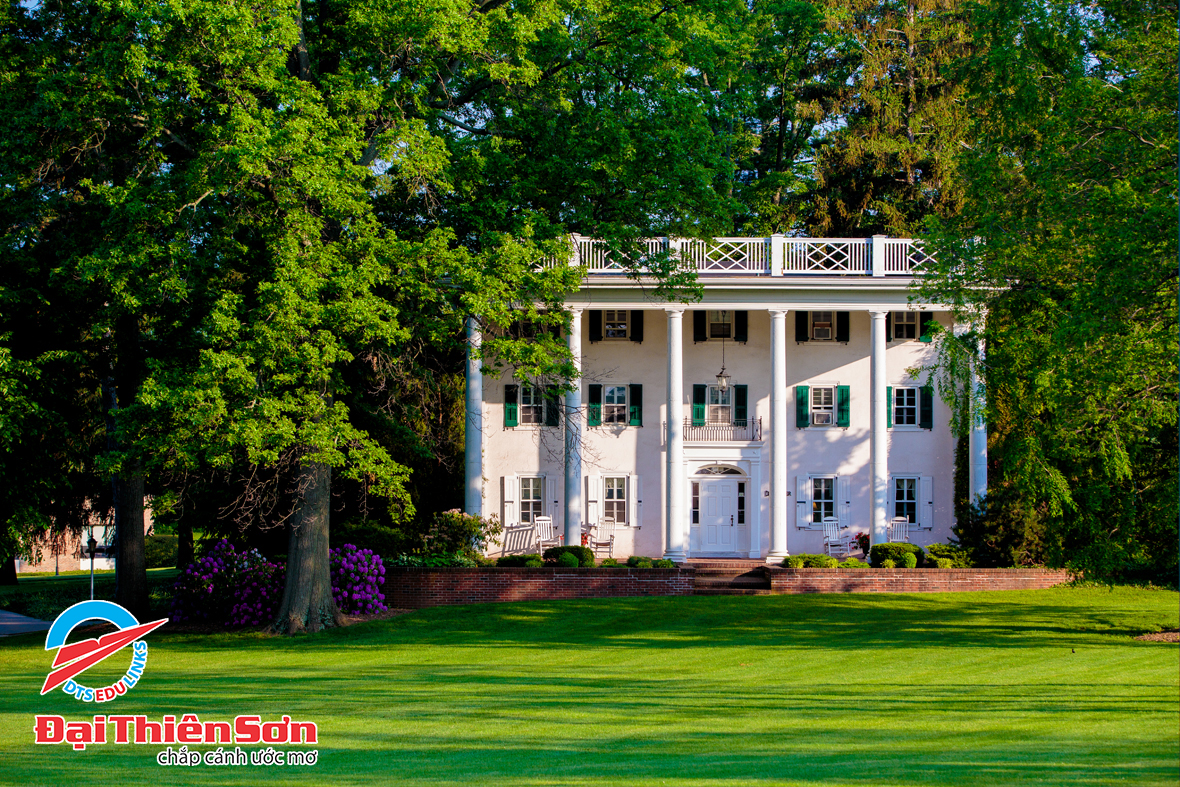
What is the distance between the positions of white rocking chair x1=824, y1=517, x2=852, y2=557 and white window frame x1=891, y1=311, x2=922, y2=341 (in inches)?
220

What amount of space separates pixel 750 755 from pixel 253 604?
15237mm

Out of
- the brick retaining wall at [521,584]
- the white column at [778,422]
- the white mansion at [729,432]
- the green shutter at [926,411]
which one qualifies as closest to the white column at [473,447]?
the white mansion at [729,432]

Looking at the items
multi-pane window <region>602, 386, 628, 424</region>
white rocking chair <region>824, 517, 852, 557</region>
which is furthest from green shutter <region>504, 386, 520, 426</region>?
white rocking chair <region>824, 517, 852, 557</region>

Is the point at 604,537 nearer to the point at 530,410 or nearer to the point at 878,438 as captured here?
the point at 530,410

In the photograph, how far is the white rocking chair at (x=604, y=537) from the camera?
30750mm

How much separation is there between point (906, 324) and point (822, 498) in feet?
Result: 18.2

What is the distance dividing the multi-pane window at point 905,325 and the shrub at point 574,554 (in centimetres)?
1135

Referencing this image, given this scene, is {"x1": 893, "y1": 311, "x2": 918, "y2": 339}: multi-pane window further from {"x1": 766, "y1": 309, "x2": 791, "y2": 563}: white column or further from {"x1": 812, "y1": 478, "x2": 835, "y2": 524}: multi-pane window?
{"x1": 812, "y1": 478, "x2": 835, "y2": 524}: multi-pane window

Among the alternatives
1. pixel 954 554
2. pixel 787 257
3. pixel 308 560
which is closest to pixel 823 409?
pixel 787 257

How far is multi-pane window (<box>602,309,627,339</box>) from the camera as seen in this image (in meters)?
32.1

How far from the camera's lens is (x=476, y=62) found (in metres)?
19.9

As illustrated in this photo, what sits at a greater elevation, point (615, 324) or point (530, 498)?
point (615, 324)

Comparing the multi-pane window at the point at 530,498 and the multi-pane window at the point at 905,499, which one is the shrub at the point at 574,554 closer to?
the multi-pane window at the point at 530,498

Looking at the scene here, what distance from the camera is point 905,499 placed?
104ft
